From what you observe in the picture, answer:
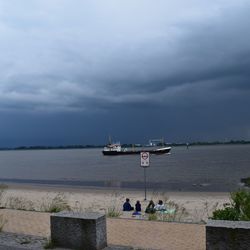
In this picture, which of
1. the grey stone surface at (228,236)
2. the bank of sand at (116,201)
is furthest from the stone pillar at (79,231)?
the bank of sand at (116,201)

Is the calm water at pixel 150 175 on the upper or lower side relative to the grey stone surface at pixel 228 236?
lower

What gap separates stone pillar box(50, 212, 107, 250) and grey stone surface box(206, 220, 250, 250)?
5.86 ft

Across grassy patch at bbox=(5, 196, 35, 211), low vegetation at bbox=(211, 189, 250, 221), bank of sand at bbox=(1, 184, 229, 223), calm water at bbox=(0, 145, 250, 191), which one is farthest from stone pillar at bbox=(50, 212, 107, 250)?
calm water at bbox=(0, 145, 250, 191)

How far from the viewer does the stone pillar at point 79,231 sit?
21.7 feet

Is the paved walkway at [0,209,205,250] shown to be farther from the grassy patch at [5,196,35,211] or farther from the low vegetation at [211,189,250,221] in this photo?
the grassy patch at [5,196,35,211]

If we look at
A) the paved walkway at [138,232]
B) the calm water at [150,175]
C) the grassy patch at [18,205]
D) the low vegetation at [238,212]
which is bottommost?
the calm water at [150,175]

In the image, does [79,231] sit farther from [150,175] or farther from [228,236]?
[150,175]

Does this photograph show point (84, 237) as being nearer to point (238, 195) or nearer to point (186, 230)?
point (186, 230)

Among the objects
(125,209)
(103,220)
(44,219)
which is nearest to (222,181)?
(125,209)

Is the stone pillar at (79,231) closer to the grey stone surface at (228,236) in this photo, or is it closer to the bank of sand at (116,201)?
the grey stone surface at (228,236)

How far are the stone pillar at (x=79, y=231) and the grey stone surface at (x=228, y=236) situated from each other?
179 cm

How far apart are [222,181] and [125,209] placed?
26450mm

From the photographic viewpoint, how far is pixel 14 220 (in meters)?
10.5

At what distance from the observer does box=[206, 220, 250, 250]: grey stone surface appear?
5.77 metres
